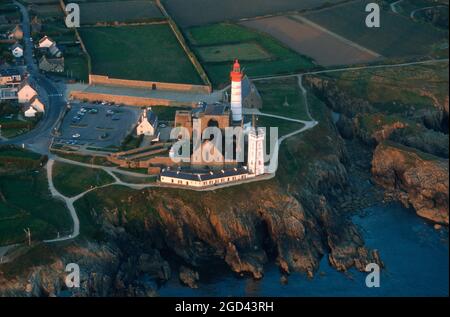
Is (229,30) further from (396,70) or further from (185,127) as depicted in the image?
(185,127)

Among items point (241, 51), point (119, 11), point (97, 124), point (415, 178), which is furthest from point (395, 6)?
point (97, 124)

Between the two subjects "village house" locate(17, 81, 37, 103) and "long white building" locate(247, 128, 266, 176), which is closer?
"long white building" locate(247, 128, 266, 176)

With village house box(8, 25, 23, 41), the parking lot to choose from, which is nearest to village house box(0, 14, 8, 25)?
village house box(8, 25, 23, 41)

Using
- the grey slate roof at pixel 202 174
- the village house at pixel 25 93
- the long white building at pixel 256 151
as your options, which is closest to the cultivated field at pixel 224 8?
the village house at pixel 25 93

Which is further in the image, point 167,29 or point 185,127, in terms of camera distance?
point 167,29

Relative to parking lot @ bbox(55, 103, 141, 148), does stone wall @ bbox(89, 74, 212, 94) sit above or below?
above

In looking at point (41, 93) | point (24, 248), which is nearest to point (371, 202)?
point (24, 248)

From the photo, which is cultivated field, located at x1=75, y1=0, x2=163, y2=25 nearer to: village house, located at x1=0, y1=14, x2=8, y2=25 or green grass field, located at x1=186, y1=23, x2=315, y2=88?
green grass field, located at x1=186, y1=23, x2=315, y2=88
